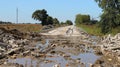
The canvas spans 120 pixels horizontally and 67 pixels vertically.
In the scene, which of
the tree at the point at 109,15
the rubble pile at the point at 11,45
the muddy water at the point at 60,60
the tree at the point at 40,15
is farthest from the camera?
the tree at the point at 40,15

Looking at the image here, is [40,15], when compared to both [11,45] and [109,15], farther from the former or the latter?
[11,45]

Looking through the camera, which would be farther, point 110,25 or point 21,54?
point 110,25

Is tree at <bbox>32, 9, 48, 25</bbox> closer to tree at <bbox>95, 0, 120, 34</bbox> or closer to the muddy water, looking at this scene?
tree at <bbox>95, 0, 120, 34</bbox>

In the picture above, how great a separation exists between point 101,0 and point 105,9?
213 cm

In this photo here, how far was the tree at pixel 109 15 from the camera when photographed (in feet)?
185

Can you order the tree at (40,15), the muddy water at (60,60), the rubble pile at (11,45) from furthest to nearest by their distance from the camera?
the tree at (40,15) → the rubble pile at (11,45) → the muddy water at (60,60)

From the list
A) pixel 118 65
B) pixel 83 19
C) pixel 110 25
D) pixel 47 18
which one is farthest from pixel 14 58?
pixel 83 19

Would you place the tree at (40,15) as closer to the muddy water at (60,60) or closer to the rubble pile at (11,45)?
the rubble pile at (11,45)

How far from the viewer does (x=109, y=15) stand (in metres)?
56.8

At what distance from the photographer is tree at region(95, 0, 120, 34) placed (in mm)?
56494

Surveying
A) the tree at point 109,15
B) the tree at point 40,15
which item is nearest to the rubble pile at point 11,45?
the tree at point 109,15

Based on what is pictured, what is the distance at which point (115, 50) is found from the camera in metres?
25.8

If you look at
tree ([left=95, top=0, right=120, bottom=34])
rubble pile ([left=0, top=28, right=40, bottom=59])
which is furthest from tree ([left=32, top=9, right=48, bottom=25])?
rubble pile ([left=0, top=28, right=40, bottom=59])

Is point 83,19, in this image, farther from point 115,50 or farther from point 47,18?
point 115,50
